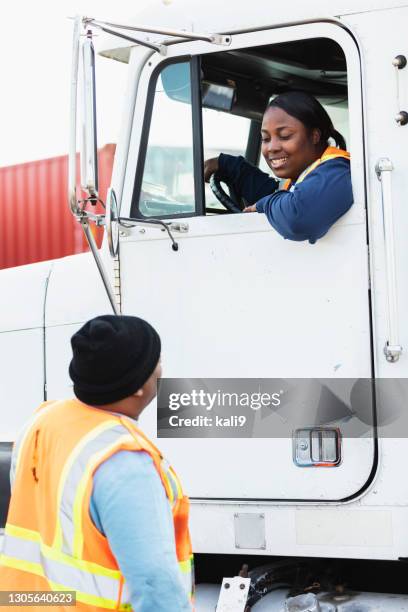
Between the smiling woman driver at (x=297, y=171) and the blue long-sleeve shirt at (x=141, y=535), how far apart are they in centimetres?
130

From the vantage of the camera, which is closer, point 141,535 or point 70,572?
point 141,535

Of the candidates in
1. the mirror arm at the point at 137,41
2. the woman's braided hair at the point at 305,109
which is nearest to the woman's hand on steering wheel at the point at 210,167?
the woman's braided hair at the point at 305,109

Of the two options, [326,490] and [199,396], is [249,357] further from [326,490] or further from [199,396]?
[326,490]

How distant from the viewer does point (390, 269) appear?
281cm

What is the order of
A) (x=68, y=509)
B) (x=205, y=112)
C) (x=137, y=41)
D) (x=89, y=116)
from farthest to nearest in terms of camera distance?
(x=205, y=112) < (x=137, y=41) < (x=89, y=116) < (x=68, y=509)

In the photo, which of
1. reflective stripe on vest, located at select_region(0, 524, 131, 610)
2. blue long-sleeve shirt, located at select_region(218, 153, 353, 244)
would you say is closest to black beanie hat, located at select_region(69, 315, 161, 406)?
reflective stripe on vest, located at select_region(0, 524, 131, 610)

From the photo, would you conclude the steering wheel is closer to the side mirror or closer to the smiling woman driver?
the smiling woman driver

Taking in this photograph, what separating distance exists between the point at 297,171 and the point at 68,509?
5.64 feet

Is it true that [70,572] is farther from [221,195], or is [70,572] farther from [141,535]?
[221,195]

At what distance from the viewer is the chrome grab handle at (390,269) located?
110 inches

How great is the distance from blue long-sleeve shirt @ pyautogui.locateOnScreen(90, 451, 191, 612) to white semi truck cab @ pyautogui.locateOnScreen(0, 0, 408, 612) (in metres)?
1.14

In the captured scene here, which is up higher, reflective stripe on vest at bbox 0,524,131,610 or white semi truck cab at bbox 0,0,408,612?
white semi truck cab at bbox 0,0,408,612

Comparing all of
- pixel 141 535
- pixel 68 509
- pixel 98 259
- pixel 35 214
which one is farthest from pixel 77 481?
pixel 35 214

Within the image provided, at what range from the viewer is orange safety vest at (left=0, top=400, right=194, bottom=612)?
1.85 m
